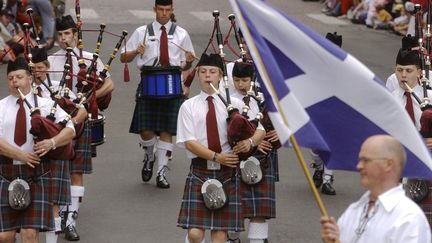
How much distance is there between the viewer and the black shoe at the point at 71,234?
11000 mm

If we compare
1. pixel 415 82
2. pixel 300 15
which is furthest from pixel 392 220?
pixel 300 15

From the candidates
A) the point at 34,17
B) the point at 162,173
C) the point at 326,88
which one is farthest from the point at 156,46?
the point at 34,17

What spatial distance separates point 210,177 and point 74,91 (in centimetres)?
220

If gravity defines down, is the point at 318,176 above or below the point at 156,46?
below

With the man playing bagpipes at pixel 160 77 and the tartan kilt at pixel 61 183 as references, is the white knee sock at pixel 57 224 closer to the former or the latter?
the tartan kilt at pixel 61 183

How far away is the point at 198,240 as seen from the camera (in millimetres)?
9633

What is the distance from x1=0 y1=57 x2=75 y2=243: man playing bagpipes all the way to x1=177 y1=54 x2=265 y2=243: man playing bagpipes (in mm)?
919

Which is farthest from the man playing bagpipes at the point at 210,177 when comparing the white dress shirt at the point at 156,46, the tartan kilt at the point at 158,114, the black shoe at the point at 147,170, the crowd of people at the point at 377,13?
the crowd of people at the point at 377,13

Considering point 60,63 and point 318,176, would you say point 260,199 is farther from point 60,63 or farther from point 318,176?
point 318,176

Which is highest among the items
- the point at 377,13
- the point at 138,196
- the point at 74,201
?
the point at 377,13

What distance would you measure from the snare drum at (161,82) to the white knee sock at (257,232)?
255cm

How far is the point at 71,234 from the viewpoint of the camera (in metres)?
11.0

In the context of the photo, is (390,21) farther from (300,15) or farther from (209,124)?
(209,124)

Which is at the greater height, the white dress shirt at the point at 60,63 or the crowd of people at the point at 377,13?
the white dress shirt at the point at 60,63
